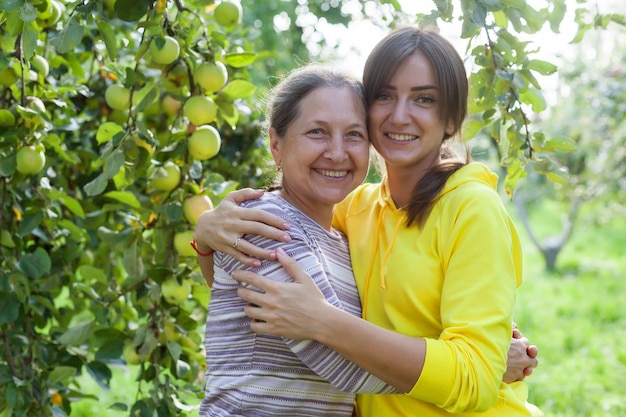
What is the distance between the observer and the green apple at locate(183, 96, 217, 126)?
5.92ft

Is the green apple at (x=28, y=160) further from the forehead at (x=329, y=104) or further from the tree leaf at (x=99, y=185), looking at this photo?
the forehead at (x=329, y=104)

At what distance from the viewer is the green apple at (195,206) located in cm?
177

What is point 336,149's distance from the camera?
1.46 metres

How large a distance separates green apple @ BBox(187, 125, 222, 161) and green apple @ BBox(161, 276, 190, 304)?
0.99ft

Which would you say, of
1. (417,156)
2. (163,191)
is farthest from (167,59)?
(417,156)

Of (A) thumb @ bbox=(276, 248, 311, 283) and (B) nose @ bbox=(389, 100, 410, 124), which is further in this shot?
(B) nose @ bbox=(389, 100, 410, 124)

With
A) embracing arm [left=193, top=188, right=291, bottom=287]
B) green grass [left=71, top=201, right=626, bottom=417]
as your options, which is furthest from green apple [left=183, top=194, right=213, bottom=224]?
green grass [left=71, top=201, right=626, bottom=417]

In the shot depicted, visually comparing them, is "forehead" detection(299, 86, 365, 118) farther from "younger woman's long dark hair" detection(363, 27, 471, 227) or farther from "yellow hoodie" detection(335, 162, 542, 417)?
"yellow hoodie" detection(335, 162, 542, 417)

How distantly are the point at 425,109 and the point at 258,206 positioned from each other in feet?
1.28

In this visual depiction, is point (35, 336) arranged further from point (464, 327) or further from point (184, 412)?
point (464, 327)

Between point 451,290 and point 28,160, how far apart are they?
103 centimetres

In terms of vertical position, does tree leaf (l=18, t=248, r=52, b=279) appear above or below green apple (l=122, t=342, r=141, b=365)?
above

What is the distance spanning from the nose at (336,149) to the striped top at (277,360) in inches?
5.0

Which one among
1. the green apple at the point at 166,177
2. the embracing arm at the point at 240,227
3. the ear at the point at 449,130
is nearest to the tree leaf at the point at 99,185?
the green apple at the point at 166,177
